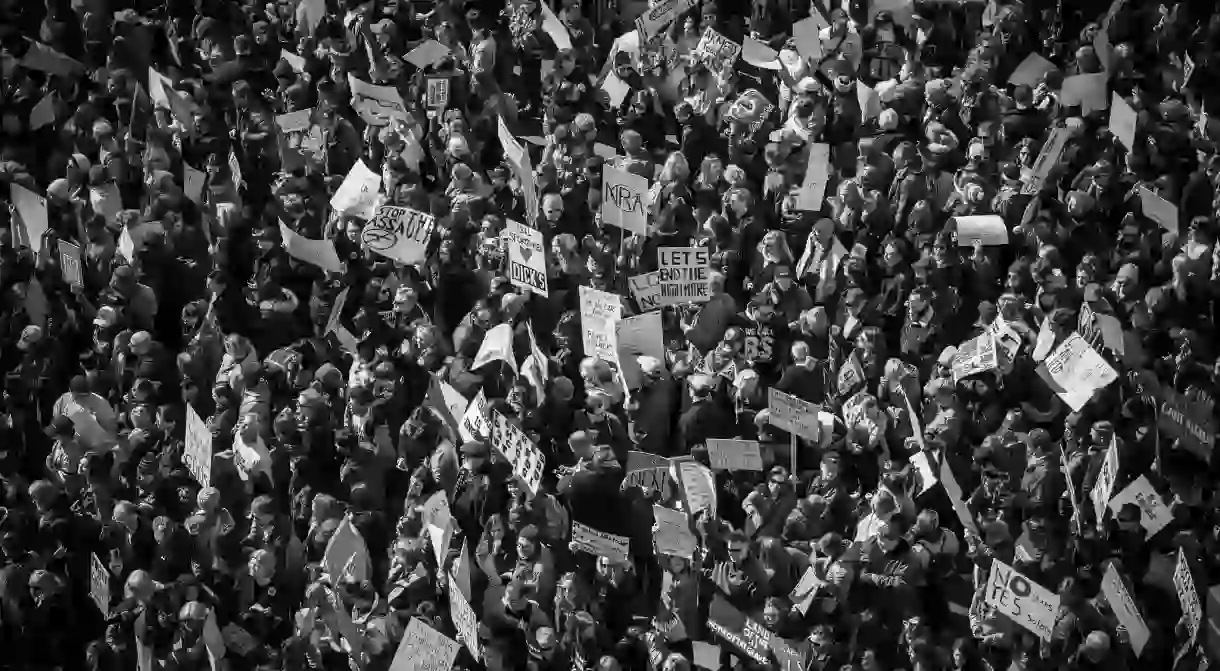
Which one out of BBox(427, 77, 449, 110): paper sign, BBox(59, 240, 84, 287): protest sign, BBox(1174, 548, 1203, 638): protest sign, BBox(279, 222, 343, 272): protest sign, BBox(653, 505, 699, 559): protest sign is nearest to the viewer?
BBox(1174, 548, 1203, 638): protest sign

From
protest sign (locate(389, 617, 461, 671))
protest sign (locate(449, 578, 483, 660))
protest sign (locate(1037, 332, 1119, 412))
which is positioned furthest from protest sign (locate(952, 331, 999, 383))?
protest sign (locate(389, 617, 461, 671))

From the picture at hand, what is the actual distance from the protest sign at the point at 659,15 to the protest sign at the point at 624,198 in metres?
0.64

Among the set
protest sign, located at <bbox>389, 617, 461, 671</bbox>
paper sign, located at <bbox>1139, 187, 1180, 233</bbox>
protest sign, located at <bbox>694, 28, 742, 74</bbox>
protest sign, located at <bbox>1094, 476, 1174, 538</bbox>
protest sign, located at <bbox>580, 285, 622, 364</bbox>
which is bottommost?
protest sign, located at <bbox>389, 617, 461, 671</bbox>

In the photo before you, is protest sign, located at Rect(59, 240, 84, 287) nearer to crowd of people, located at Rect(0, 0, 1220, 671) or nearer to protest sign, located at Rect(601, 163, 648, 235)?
crowd of people, located at Rect(0, 0, 1220, 671)

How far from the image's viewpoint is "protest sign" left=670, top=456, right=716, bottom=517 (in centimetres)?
605

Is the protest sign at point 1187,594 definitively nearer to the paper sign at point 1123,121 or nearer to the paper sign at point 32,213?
the paper sign at point 1123,121

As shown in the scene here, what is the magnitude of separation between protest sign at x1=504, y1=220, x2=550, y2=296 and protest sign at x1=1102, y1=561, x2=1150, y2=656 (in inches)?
89.7

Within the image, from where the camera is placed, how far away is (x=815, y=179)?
248 inches

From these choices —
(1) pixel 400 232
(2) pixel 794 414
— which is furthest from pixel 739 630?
(1) pixel 400 232

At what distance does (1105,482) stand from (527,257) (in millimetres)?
2254

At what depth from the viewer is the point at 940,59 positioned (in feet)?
20.4

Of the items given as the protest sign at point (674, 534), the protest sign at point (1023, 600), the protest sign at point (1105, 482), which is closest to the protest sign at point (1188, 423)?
the protest sign at point (1105, 482)

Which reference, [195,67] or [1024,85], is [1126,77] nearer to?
[1024,85]

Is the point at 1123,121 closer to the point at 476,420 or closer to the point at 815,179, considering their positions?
the point at 815,179
